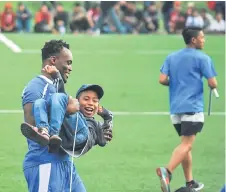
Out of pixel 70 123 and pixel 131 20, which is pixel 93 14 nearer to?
pixel 131 20

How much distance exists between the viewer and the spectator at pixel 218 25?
125 feet

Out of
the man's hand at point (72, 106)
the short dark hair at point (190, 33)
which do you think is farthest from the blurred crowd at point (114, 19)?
the man's hand at point (72, 106)

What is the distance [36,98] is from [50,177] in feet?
2.54

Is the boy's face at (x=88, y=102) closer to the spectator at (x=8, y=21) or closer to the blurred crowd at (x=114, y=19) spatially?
the blurred crowd at (x=114, y=19)

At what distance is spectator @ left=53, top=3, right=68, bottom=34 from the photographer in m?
38.5

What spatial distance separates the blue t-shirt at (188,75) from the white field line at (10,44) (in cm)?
1812

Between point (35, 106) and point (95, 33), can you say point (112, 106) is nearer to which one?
point (35, 106)

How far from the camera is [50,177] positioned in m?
8.89

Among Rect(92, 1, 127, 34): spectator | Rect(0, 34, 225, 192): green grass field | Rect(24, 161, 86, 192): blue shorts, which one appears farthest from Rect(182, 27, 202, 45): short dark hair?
Rect(92, 1, 127, 34): spectator

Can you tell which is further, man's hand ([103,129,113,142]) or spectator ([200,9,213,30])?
spectator ([200,9,213,30])

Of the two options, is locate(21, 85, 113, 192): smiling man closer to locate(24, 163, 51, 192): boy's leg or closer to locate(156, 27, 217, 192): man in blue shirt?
locate(24, 163, 51, 192): boy's leg

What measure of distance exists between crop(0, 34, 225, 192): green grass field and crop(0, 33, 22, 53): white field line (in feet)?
0.79

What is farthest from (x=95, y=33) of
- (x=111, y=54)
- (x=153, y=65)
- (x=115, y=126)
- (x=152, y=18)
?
(x=115, y=126)

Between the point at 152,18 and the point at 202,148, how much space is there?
77.3 feet
